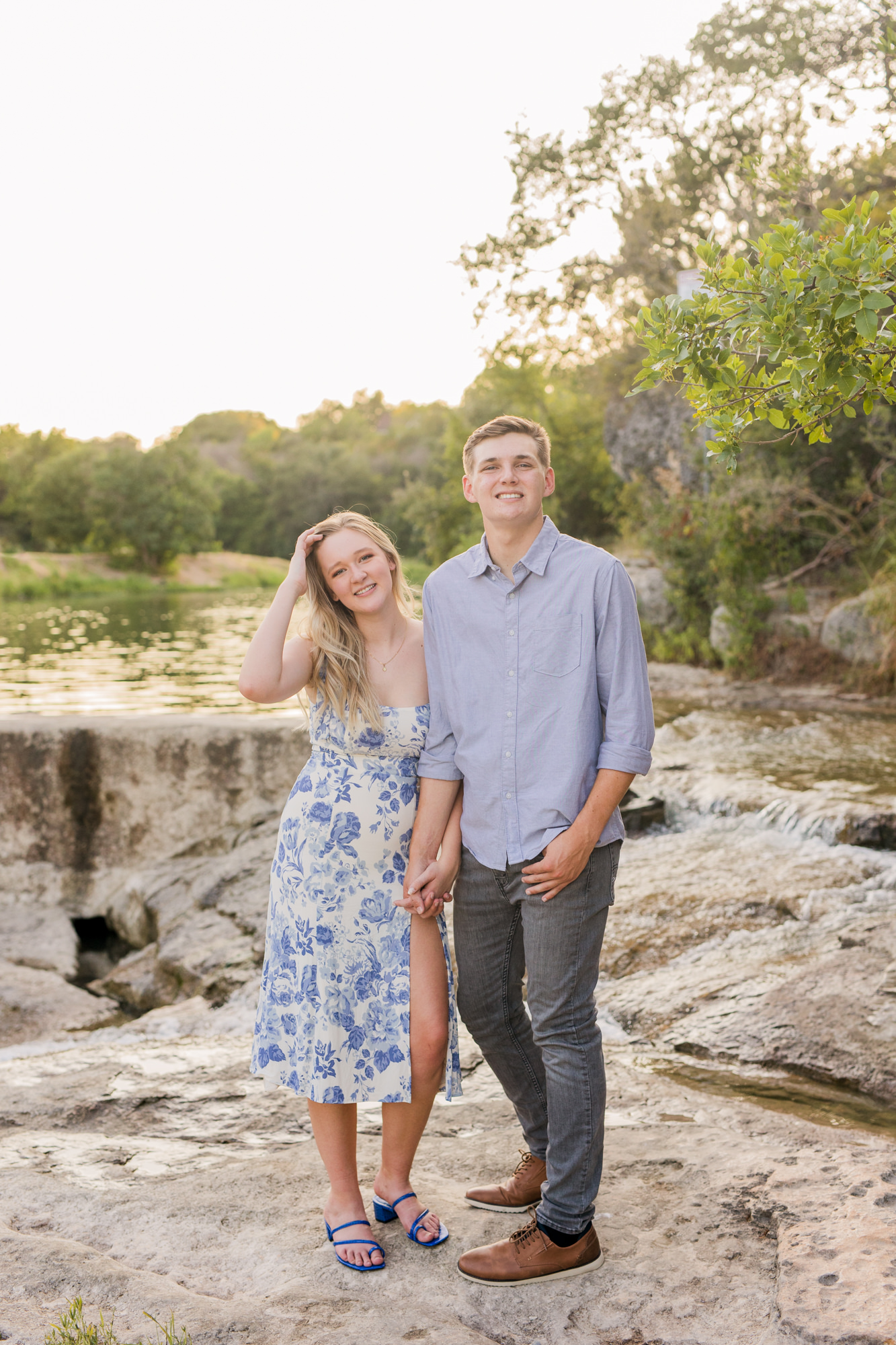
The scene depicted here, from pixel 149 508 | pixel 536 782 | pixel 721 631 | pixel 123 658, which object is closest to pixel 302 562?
pixel 536 782

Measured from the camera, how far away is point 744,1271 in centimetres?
234

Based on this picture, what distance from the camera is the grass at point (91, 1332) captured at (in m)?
2.00

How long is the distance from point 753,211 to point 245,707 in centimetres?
1167

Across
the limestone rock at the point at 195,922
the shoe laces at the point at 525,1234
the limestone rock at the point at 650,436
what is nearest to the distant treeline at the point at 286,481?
the limestone rock at the point at 650,436

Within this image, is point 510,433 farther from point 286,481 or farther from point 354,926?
point 286,481

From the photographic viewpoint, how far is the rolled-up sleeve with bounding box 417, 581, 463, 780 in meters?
2.66

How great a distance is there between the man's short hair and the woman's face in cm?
37

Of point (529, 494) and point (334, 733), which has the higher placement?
point (529, 494)

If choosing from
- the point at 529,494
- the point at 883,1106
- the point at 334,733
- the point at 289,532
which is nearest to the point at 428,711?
the point at 334,733

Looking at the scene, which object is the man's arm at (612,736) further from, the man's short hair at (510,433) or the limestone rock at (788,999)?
the limestone rock at (788,999)

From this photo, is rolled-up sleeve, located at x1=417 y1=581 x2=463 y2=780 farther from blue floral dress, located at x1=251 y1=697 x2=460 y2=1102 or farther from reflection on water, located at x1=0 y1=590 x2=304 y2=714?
reflection on water, located at x1=0 y1=590 x2=304 y2=714

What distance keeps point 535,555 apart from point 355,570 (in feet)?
1.75

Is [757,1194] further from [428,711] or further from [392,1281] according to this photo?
[428,711]

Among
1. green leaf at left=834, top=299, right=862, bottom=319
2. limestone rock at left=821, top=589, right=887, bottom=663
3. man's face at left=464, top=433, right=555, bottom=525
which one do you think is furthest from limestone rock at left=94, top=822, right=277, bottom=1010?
limestone rock at left=821, top=589, right=887, bottom=663
